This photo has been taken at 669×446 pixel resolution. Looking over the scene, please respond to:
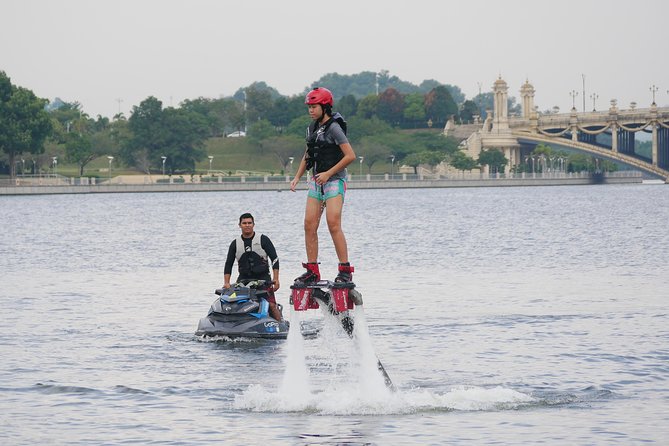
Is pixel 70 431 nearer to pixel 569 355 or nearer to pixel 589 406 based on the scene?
pixel 589 406

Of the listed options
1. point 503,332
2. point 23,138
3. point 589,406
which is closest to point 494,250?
point 503,332

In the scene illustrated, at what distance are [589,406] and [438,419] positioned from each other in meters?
2.62

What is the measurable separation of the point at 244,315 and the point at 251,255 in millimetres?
1560

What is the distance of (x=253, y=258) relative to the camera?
26.8 metres

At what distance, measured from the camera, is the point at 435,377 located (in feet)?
80.9

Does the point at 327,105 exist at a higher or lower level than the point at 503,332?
higher

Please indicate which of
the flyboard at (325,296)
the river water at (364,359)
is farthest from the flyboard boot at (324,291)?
the river water at (364,359)

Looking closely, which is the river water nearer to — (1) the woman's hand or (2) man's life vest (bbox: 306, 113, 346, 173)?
(1) the woman's hand

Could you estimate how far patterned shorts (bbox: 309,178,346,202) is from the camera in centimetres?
1883

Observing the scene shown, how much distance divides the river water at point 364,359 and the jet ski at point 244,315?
311 mm

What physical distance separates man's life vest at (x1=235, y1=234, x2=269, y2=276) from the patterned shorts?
767 centimetres

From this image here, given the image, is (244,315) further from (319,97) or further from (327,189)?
(319,97)

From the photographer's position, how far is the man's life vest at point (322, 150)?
1892 cm

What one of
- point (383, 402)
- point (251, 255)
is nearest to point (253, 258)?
point (251, 255)
